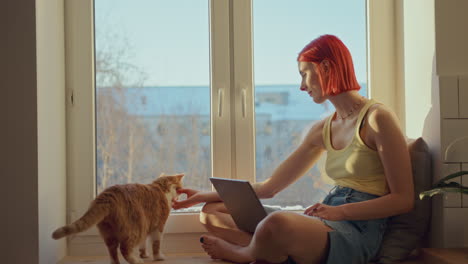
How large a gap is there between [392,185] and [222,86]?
823 millimetres

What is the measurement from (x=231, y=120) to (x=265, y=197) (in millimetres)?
352

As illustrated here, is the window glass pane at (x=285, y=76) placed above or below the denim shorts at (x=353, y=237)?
above

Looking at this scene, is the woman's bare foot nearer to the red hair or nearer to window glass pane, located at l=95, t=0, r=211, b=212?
window glass pane, located at l=95, t=0, r=211, b=212

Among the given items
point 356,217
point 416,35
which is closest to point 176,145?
point 356,217

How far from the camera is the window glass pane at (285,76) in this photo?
2.14 metres

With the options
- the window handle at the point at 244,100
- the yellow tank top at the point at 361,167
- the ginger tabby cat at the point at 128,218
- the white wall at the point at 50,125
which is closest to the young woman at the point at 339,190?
the yellow tank top at the point at 361,167

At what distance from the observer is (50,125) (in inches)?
74.1

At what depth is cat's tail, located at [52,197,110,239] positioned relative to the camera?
152cm

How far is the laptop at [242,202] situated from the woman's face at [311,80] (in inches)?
15.9

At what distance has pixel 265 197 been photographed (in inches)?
78.0

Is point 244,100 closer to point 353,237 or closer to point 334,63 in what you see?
point 334,63

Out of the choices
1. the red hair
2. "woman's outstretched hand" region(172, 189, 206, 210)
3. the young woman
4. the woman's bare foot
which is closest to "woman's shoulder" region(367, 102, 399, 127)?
the young woman

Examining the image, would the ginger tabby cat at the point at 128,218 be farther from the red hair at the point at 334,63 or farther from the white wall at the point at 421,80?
the white wall at the point at 421,80

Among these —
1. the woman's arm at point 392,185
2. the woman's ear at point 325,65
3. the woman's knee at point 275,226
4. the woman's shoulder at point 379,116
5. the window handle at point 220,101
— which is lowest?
the woman's knee at point 275,226
